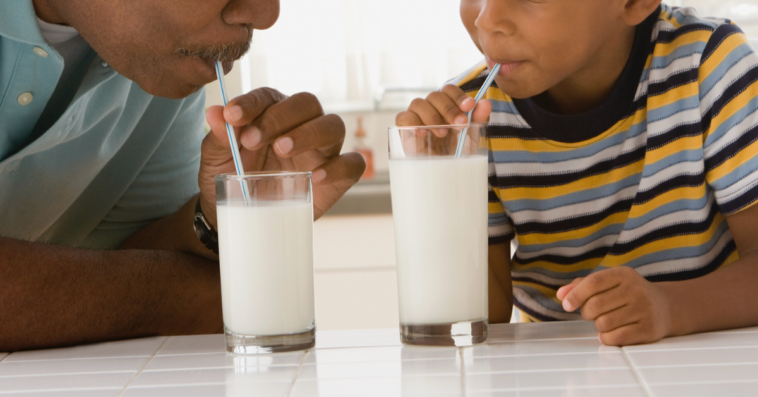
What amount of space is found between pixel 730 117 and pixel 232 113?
74 centimetres

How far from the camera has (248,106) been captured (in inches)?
36.1

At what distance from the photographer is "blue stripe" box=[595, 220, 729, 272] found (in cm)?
117

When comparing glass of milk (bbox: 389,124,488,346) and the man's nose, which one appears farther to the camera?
the man's nose

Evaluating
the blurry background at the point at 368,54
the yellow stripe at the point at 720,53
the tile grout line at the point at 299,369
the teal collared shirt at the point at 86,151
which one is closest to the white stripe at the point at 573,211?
the yellow stripe at the point at 720,53

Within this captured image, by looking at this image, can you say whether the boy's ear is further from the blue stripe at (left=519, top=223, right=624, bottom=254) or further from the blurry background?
the blurry background

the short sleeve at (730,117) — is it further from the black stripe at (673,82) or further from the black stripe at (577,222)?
the black stripe at (577,222)

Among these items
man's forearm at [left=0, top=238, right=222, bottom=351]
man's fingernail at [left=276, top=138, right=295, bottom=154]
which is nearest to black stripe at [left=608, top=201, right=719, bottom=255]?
man's fingernail at [left=276, top=138, right=295, bottom=154]

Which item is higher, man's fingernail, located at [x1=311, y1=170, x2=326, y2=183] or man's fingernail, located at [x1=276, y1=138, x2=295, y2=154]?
man's fingernail, located at [x1=276, y1=138, x2=295, y2=154]

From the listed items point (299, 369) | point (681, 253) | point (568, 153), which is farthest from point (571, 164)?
point (299, 369)

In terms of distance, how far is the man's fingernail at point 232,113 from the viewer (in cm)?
88

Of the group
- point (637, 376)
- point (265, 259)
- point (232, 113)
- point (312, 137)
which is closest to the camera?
point (637, 376)

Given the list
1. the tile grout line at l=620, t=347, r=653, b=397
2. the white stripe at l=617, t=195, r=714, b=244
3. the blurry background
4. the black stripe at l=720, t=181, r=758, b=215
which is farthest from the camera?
the blurry background

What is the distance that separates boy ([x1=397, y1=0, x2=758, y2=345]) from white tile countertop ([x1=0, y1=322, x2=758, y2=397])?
280 mm

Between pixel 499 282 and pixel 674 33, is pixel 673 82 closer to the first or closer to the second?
pixel 674 33
